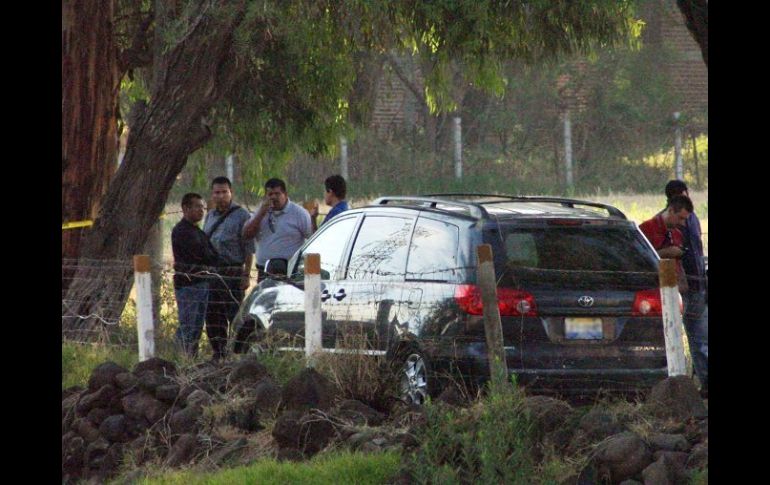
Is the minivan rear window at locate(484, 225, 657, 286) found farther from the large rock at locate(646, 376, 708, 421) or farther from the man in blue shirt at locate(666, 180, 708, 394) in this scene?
the man in blue shirt at locate(666, 180, 708, 394)

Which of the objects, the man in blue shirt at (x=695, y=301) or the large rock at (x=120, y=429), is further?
the man in blue shirt at (x=695, y=301)

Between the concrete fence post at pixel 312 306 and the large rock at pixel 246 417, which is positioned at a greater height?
the concrete fence post at pixel 312 306

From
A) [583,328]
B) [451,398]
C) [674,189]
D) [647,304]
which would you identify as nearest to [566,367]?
[583,328]

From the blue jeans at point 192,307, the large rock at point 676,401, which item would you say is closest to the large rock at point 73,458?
the blue jeans at point 192,307

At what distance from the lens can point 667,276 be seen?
862 cm

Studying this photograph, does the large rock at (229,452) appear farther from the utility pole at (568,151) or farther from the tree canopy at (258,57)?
the utility pole at (568,151)

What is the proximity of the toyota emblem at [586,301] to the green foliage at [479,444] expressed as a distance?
1.66 metres

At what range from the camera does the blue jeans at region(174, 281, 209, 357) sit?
12016 mm

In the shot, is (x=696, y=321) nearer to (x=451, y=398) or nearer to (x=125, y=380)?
(x=451, y=398)

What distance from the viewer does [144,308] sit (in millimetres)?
10797

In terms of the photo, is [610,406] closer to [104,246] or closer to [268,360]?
[268,360]

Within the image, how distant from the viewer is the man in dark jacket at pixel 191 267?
1209 centimetres
